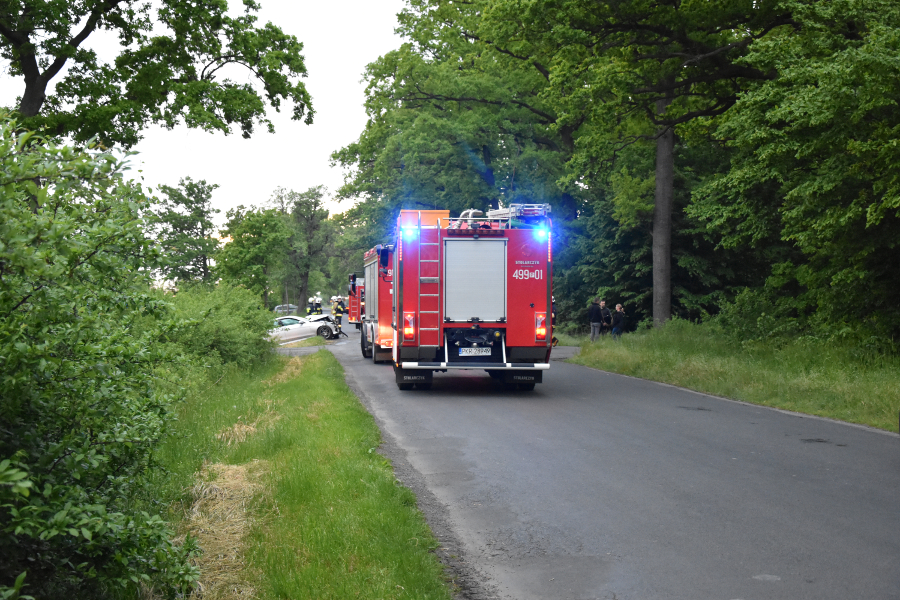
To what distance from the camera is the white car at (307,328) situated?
44.2 meters

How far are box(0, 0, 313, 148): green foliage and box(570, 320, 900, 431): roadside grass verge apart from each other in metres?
11.8

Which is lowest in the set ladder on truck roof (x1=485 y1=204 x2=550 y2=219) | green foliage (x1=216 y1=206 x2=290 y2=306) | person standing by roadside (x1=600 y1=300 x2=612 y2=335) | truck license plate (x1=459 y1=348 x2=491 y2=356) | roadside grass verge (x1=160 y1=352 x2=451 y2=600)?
roadside grass verge (x1=160 y1=352 x2=451 y2=600)

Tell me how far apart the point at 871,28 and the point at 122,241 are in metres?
13.6

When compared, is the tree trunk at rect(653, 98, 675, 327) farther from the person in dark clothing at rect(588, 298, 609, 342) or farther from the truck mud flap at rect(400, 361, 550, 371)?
the truck mud flap at rect(400, 361, 550, 371)

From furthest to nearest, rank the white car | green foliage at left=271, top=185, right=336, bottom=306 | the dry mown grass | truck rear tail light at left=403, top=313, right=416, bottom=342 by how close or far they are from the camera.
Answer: green foliage at left=271, top=185, right=336, bottom=306
the white car
truck rear tail light at left=403, top=313, right=416, bottom=342
the dry mown grass

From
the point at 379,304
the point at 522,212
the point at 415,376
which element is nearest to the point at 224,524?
the point at 415,376

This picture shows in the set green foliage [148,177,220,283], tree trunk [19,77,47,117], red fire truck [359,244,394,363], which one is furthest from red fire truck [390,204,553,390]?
green foliage [148,177,220,283]

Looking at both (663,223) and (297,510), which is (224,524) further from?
(663,223)

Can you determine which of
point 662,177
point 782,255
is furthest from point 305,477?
point 782,255

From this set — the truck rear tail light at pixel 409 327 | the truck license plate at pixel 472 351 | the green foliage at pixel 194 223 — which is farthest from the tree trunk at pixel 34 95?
the green foliage at pixel 194 223

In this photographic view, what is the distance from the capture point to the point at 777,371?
15492mm

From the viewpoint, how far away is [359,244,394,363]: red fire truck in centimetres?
2038

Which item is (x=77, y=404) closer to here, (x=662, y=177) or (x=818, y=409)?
(x=818, y=409)

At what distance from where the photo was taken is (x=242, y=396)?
45.4 ft
